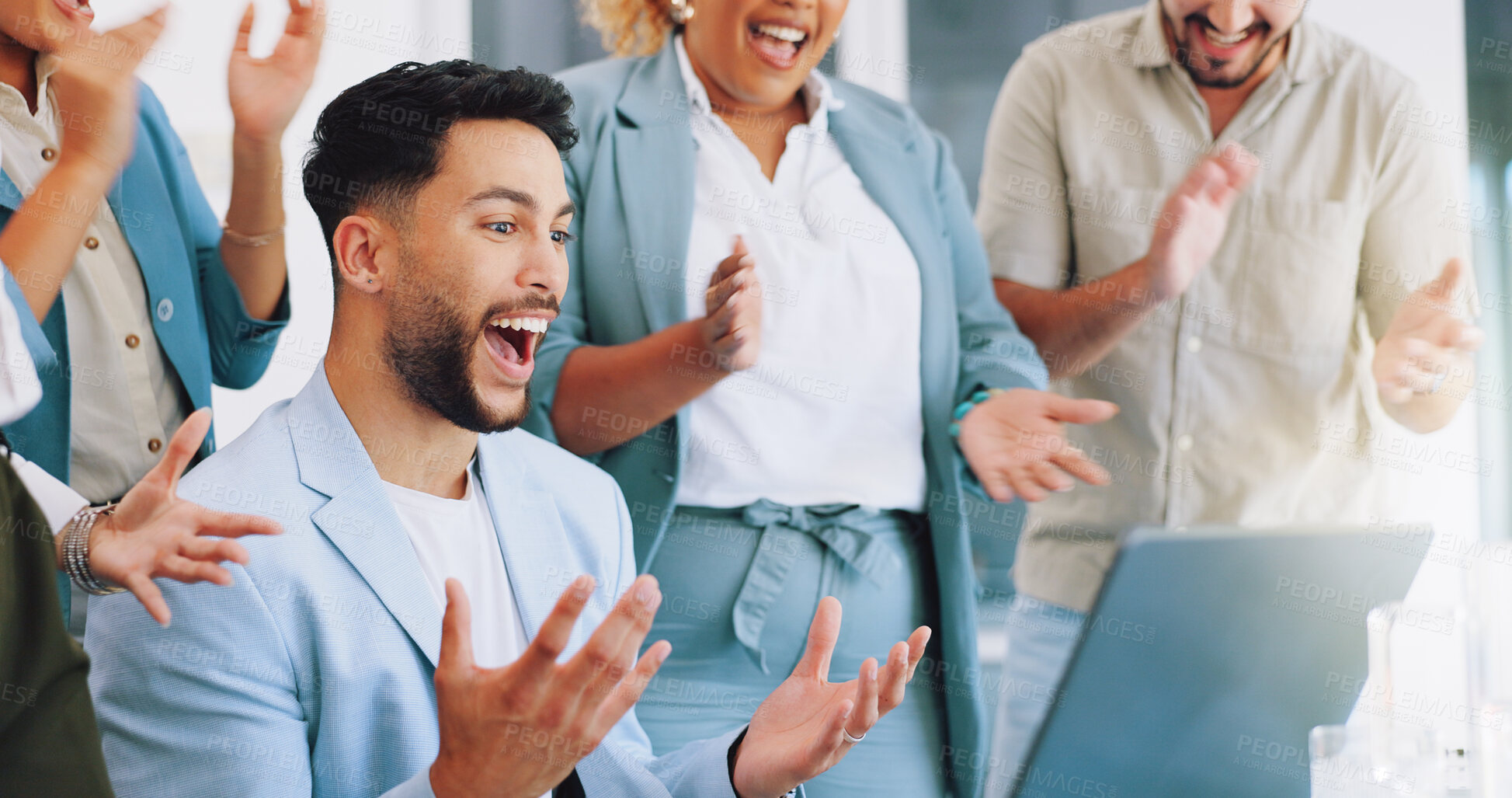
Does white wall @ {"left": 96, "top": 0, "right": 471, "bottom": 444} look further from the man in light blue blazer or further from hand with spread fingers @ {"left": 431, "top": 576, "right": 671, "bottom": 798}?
hand with spread fingers @ {"left": 431, "top": 576, "right": 671, "bottom": 798}

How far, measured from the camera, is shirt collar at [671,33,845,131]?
5.08ft

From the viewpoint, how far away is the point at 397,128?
3.99 ft

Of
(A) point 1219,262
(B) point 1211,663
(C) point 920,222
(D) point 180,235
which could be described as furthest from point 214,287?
(A) point 1219,262

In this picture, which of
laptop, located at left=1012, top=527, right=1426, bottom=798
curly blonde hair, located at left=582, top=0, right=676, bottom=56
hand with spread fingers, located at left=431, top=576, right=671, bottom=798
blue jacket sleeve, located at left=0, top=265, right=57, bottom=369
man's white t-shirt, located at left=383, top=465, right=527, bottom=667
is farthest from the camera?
curly blonde hair, located at left=582, top=0, right=676, bottom=56

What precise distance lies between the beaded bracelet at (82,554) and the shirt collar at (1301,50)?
1.61 m

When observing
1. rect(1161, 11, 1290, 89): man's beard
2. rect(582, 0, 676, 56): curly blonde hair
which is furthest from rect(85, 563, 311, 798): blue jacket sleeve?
rect(1161, 11, 1290, 89): man's beard

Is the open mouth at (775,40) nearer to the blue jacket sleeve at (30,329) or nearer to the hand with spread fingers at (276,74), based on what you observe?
the hand with spread fingers at (276,74)

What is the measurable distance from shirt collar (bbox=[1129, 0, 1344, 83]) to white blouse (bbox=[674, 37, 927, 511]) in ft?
2.08

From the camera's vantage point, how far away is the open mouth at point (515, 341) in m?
1.24

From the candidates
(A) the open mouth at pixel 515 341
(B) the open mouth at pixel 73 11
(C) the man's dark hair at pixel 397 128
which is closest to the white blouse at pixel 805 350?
(A) the open mouth at pixel 515 341

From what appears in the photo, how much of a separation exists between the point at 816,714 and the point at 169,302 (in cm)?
84

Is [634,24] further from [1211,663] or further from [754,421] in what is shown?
[1211,663]

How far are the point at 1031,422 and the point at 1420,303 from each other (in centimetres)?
63

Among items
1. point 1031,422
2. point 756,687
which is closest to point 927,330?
point 1031,422
